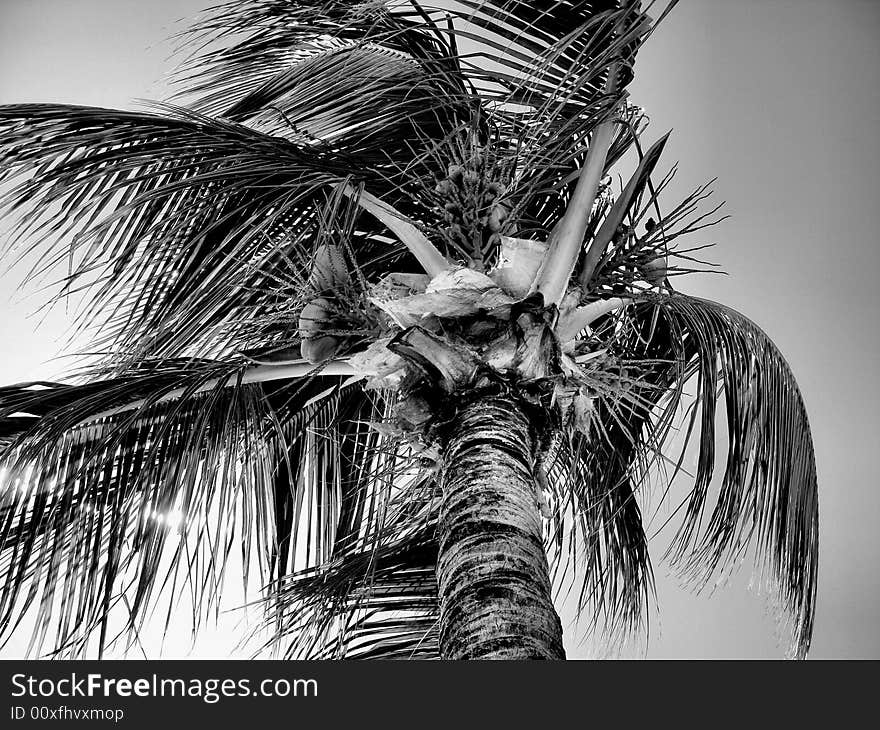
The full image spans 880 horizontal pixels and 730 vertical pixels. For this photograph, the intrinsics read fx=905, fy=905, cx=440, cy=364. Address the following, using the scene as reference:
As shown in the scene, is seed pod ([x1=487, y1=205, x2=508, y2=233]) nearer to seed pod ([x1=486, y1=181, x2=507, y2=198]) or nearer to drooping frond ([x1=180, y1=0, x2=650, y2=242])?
seed pod ([x1=486, y1=181, x2=507, y2=198])

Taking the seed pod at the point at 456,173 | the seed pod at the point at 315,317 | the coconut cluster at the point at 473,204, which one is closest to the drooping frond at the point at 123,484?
the seed pod at the point at 315,317

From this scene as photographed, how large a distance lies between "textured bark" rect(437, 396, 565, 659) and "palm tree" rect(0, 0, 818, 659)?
0.01 m

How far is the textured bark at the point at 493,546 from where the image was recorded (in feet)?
5.62

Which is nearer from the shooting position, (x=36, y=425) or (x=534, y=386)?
(x=534, y=386)

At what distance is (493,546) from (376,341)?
0.74 meters

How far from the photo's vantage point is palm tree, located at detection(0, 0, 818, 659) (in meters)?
2.32

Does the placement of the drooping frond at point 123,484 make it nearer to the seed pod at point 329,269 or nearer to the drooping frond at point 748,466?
the seed pod at point 329,269

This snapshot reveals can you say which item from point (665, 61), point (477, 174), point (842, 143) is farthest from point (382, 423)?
point (842, 143)

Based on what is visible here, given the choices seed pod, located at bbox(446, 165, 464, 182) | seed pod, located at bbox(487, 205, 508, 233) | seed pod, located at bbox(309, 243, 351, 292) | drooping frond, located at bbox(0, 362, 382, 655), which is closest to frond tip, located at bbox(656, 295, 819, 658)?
seed pod, located at bbox(487, 205, 508, 233)

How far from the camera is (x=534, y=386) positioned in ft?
7.43

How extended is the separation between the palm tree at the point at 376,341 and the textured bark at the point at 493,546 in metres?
0.01

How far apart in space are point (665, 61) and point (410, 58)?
11.7 ft

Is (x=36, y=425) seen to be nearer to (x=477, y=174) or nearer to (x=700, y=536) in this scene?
(x=477, y=174)

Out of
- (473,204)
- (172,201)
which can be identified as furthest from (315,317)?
(172,201)
